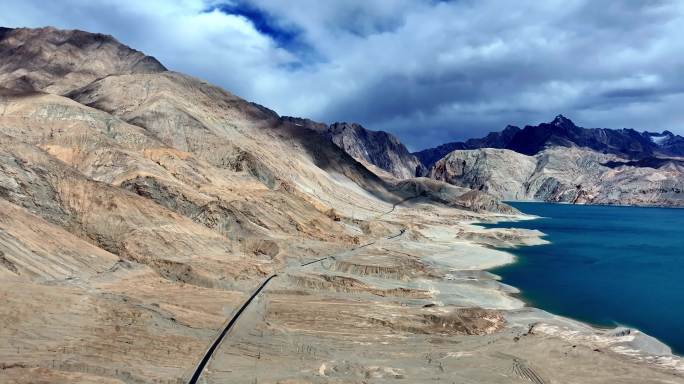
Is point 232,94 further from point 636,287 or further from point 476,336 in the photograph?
point 476,336

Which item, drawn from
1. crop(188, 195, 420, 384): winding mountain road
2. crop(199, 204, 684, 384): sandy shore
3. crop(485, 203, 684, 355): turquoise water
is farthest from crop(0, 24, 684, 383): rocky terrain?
crop(485, 203, 684, 355): turquoise water

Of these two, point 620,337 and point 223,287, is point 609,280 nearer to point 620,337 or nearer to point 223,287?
point 620,337

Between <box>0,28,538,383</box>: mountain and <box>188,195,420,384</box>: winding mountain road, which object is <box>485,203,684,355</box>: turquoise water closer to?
<box>0,28,538,383</box>: mountain

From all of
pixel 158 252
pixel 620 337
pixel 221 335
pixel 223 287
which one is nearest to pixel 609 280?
pixel 620 337

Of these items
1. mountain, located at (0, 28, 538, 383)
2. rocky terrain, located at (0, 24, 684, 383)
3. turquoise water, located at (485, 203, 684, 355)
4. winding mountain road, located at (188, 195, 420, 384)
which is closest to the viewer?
winding mountain road, located at (188, 195, 420, 384)

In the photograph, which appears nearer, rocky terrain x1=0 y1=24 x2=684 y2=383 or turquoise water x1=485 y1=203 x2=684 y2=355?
rocky terrain x1=0 y1=24 x2=684 y2=383

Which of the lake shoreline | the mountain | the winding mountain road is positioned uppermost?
the mountain

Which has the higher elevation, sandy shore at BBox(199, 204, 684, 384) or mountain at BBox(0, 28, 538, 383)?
mountain at BBox(0, 28, 538, 383)
